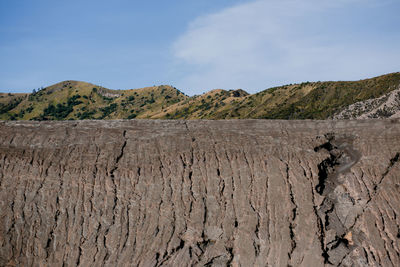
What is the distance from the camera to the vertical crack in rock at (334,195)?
563 inches

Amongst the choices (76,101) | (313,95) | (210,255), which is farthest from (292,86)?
(76,101)

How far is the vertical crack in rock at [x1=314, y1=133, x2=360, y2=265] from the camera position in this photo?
14289 mm

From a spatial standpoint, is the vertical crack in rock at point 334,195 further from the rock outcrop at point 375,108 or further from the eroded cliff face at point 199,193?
the rock outcrop at point 375,108

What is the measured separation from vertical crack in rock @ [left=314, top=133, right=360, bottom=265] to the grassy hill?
41.9 meters

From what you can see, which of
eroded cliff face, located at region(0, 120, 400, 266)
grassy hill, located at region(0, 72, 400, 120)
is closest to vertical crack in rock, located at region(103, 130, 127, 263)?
eroded cliff face, located at region(0, 120, 400, 266)

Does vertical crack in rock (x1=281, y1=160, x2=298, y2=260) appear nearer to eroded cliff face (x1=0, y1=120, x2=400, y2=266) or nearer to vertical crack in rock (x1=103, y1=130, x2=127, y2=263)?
eroded cliff face (x1=0, y1=120, x2=400, y2=266)

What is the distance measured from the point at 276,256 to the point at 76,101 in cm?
→ 13629

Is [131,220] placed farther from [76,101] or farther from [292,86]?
[76,101]

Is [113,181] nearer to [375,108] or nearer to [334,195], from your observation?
[334,195]

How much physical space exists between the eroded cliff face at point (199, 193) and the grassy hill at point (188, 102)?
1676 inches

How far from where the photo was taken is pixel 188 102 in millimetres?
109688

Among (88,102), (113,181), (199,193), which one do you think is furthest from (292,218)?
(88,102)

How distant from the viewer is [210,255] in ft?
45.9

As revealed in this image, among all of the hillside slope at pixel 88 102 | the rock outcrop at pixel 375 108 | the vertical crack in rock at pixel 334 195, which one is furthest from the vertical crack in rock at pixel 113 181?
the hillside slope at pixel 88 102
